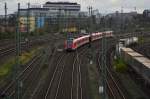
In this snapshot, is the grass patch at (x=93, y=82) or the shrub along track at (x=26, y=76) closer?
the shrub along track at (x=26, y=76)

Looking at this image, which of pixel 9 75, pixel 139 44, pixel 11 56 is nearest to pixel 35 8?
pixel 139 44

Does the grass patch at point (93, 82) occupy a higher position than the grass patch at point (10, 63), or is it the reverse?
the grass patch at point (10, 63)

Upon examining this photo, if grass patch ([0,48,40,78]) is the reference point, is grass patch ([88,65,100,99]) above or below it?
below

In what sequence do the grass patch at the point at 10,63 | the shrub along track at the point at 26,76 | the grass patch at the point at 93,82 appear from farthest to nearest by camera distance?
1. the grass patch at the point at 10,63
2. the grass patch at the point at 93,82
3. the shrub along track at the point at 26,76

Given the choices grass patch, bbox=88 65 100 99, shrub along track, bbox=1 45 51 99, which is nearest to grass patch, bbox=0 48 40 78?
shrub along track, bbox=1 45 51 99

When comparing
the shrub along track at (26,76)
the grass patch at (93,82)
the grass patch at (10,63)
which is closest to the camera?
the shrub along track at (26,76)

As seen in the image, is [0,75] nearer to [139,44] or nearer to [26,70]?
[26,70]

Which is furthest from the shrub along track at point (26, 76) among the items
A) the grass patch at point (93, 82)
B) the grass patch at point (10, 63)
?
the grass patch at point (93, 82)

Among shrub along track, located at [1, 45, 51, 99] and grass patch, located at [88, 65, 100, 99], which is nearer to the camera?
shrub along track, located at [1, 45, 51, 99]

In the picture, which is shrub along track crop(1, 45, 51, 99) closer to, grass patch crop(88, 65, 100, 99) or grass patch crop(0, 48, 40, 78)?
grass patch crop(0, 48, 40, 78)

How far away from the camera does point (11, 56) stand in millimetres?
46625

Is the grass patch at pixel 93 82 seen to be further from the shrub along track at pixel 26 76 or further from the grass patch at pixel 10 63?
the grass patch at pixel 10 63

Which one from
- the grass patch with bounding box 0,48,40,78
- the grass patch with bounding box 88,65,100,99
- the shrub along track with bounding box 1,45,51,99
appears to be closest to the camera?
the shrub along track with bounding box 1,45,51,99

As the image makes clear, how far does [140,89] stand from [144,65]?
2.00m
